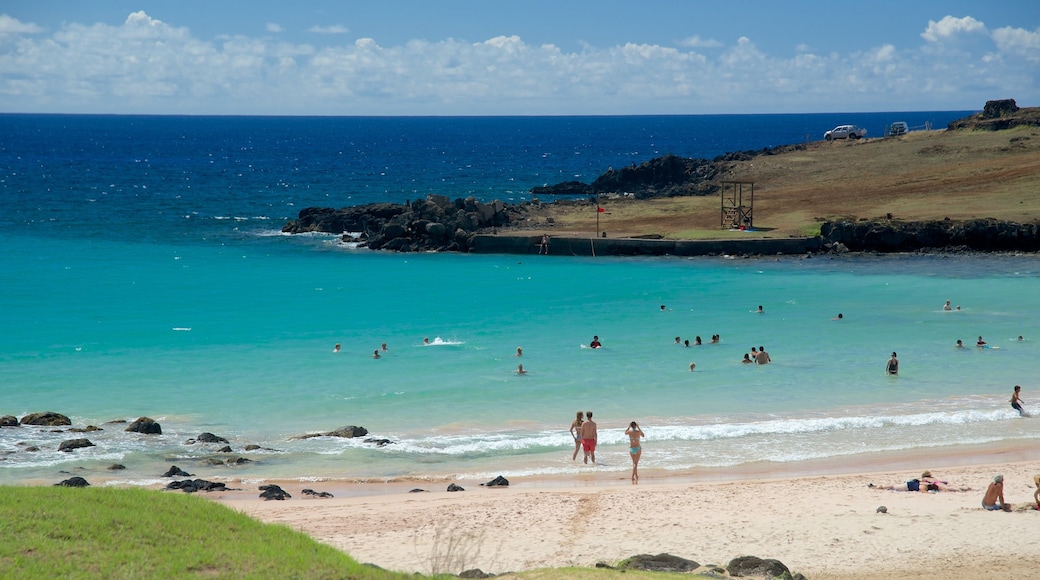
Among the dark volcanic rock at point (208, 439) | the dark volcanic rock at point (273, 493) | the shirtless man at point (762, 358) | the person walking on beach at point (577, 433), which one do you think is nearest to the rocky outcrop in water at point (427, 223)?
the shirtless man at point (762, 358)

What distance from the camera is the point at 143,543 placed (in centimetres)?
1047

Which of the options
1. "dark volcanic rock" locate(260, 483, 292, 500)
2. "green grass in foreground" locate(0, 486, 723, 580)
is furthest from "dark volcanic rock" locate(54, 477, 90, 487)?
"green grass in foreground" locate(0, 486, 723, 580)

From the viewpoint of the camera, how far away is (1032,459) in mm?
20906

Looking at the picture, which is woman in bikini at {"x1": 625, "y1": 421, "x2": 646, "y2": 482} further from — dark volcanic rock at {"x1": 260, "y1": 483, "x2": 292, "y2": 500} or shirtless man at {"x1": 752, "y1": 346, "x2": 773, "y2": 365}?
shirtless man at {"x1": 752, "y1": 346, "x2": 773, "y2": 365}

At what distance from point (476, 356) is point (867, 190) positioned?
116 feet

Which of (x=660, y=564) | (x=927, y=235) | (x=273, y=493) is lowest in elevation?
(x=273, y=493)

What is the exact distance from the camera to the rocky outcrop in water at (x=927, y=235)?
158 ft

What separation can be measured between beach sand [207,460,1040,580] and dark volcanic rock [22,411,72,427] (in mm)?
7032

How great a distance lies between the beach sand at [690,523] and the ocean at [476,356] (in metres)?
2.16

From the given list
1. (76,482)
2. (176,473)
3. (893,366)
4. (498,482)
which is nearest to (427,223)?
(893,366)

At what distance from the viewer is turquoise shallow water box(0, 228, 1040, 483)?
2228cm

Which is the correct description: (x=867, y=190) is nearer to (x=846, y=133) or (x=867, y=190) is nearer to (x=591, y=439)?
(x=846, y=133)

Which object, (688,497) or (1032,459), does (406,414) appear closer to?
(688,497)

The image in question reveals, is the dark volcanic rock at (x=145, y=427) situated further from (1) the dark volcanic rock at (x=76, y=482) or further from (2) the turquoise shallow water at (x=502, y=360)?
(1) the dark volcanic rock at (x=76, y=482)
